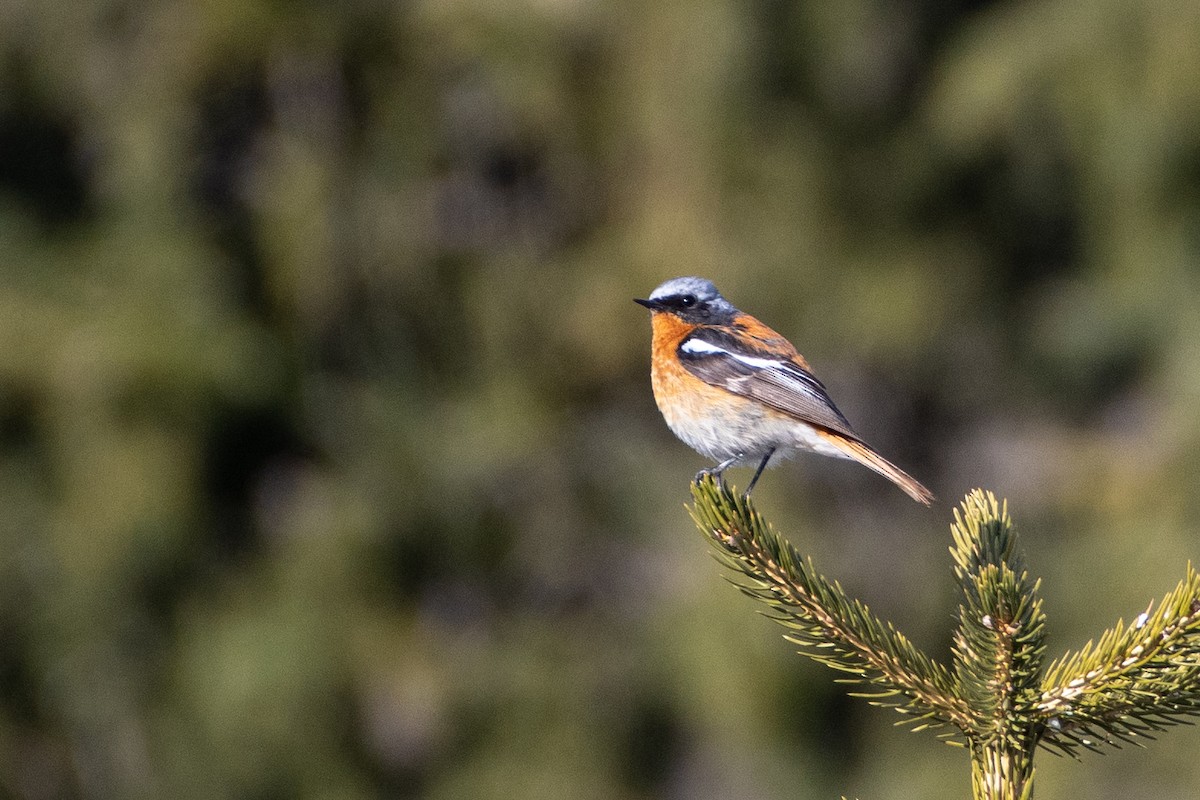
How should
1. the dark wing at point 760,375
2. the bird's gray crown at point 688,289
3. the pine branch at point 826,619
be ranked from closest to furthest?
the pine branch at point 826,619, the dark wing at point 760,375, the bird's gray crown at point 688,289

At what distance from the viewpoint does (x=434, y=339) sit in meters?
9.90

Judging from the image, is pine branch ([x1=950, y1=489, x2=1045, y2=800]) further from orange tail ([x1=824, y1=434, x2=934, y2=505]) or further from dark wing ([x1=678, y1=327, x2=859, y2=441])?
dark wing ([x1=678, y1=327, x2=859, y2=441])

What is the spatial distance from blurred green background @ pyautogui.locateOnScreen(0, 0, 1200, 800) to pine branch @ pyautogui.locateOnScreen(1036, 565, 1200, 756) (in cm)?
632

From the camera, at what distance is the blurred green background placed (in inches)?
357

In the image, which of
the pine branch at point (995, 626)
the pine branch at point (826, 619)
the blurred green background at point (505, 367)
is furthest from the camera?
the blurred green background at point (505, 367)

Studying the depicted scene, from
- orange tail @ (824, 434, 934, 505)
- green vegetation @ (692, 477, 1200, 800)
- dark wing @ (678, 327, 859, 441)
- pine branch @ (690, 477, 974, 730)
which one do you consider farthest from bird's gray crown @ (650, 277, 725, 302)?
green vegetation @ (692, 477, 1200, 800)

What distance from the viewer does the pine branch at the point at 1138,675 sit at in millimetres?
2359

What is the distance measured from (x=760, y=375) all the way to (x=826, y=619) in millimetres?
2287

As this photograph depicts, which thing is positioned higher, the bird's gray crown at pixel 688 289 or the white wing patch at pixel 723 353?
the bird's gray crown at pixel 688 289

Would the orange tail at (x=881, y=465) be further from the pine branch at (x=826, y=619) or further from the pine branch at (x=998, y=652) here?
the pine branch at (x=998, y=652)

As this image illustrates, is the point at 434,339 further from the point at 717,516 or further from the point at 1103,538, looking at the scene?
the point at 717,516

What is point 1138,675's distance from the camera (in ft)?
7.89

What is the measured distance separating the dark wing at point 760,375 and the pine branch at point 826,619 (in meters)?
1.59

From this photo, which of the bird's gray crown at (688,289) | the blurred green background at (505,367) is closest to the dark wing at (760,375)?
the bird's gray crown at (688,289)
